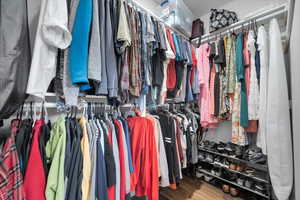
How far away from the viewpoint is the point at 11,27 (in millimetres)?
465

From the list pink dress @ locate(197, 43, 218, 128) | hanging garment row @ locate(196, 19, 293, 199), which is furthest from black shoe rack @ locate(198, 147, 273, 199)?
pink dress @ locate(197, 43, 218, 128)

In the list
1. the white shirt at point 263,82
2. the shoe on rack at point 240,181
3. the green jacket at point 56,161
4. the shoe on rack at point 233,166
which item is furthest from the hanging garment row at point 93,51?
the shoe on rack at point 240,181

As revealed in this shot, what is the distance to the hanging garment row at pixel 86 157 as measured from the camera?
1.74ft

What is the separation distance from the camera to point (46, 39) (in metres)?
0.55

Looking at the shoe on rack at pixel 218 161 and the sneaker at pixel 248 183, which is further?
the shoe on rack at pixel 218 161

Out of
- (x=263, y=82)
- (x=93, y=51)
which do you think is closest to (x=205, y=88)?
(x=263, y=82)

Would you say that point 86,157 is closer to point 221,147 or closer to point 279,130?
point 279,130

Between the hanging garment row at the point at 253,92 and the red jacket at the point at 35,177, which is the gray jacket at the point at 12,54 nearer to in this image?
the red jacket at the point at 35,177

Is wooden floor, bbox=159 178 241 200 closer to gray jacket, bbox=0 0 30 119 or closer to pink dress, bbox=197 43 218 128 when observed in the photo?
pink dress, bbox=197 43 218 128

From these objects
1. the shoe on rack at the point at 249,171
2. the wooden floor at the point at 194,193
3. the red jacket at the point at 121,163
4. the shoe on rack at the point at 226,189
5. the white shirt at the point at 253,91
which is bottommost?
the wooden floor at the point at 194,193

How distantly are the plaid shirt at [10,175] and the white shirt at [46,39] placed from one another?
0.25m

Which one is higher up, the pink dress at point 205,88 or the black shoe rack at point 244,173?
the pink dress at point 205,88

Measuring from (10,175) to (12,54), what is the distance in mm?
476

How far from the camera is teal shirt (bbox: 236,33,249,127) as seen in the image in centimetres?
119
